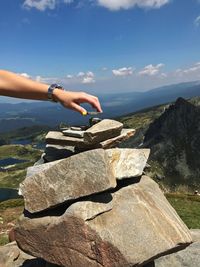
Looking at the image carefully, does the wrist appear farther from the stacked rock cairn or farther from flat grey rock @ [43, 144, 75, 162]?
flat grey rock @ [43, 144, 75, 162]

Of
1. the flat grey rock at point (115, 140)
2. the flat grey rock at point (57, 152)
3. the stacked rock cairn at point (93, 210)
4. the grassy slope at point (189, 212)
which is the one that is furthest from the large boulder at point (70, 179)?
the grassy slope at point (189, 212)

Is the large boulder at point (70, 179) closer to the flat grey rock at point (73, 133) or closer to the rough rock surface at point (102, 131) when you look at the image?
the rough rock surface at point (102, 131)

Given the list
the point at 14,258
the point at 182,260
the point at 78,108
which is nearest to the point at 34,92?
the point at 78,108

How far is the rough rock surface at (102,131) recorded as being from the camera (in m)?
13.9

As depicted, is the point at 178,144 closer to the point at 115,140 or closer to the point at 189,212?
the point at 189,212

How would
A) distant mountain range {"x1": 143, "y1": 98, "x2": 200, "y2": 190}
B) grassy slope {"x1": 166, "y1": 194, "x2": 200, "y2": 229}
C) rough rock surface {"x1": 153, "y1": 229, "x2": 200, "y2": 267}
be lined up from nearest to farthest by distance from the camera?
rough rock surface {"x1": 153, "y1": 229, "x2": 200, "y2": 267}
grassy slope {"x1": 166, "y1": 194, "x2": 200, "y2": 229}
distant mountain range {"x1": 143, "y1": 98, "x2": 200, "y2": 190}

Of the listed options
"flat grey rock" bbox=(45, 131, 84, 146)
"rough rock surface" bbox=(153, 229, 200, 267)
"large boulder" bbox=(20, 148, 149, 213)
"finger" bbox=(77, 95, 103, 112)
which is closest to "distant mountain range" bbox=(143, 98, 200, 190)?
"rough rock surface" bbox=(153, 229, 200, 267)

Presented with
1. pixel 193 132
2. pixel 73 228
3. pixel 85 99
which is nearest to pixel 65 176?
pixel 73 228

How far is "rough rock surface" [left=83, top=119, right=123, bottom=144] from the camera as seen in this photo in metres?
13.9

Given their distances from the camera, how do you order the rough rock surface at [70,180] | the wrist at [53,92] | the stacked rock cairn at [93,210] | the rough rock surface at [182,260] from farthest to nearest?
the rough rock surface at [182,260] < the rough rock surface at [70,180] < the stacked rock cairn at [93,210] < the wrist at [53,92]

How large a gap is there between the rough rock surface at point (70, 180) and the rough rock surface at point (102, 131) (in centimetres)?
54

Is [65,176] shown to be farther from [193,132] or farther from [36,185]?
[193,132]

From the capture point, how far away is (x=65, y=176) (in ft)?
45.4

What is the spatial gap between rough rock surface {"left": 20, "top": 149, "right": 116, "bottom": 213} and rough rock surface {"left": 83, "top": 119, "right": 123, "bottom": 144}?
536mm
